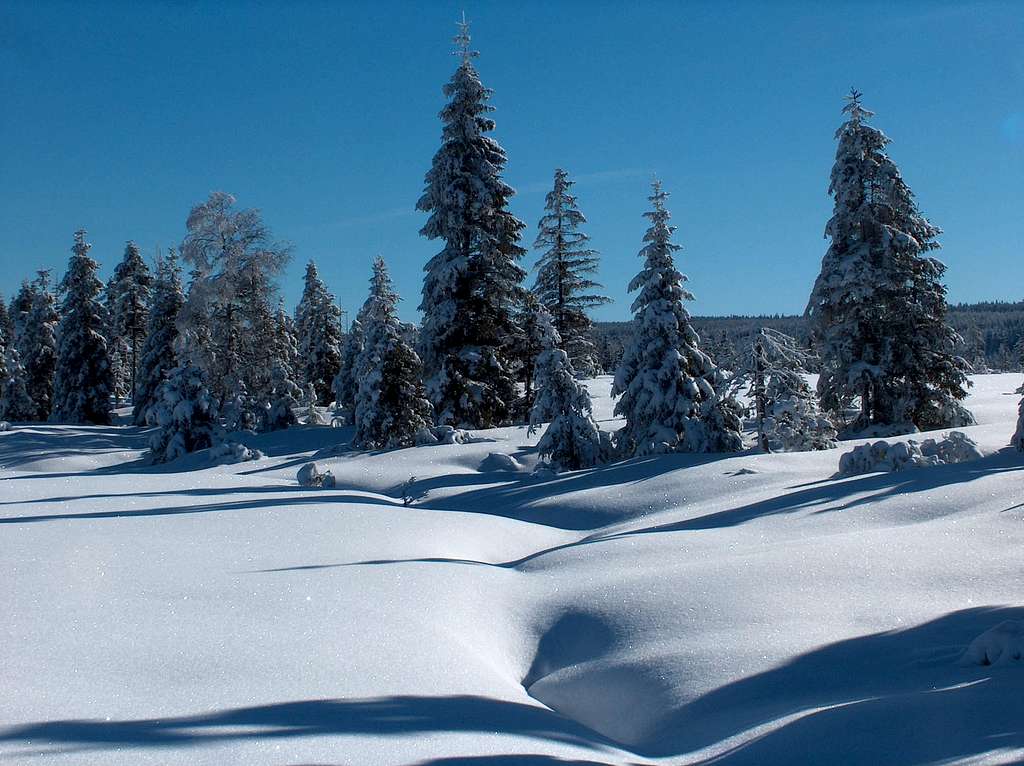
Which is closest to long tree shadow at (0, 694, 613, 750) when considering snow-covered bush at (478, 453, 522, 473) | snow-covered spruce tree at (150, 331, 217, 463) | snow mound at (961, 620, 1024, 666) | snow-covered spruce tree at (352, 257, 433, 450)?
snow mound at (961, 620, 1024, 666)

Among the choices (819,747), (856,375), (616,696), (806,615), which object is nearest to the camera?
(819,747)

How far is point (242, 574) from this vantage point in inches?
285

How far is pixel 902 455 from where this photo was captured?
42.2ft

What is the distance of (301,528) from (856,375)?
60.6ft

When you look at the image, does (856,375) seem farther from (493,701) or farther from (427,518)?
(493,701)

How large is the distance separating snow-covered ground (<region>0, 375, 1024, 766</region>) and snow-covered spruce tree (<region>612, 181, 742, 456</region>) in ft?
19.2

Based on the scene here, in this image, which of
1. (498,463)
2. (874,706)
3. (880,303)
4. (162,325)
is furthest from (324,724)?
(162,325)

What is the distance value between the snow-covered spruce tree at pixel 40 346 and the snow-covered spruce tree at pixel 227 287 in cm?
2506

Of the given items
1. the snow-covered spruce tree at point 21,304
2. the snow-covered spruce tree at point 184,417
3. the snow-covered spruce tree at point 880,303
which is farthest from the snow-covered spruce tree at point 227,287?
the snow-covered spruce tree at point 21,304

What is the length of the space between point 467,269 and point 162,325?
2011cm

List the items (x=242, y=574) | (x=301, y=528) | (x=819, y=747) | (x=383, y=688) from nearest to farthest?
(x=819, y=747)
(x=383, y=688)
(x=242, y=574)
(x=301, y=528)

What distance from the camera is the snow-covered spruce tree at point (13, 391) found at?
44.9 meters

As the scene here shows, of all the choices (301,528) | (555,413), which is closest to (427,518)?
(301,528)

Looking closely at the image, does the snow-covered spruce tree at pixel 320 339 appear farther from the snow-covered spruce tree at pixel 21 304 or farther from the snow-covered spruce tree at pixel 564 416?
the snow-covered spruce tree at pixel 564 416
